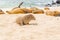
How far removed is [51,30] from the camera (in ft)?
12.2

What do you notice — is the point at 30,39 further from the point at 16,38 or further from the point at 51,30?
the point at 51,30

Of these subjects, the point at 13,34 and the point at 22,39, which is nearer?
the point at 22,39

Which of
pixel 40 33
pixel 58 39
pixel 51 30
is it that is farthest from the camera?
pixel 51 30

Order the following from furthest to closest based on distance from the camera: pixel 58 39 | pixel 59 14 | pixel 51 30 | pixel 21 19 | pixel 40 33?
pixel 59 14
pixel 21 19
pixel 51 30
pixel 40 33
pixel 58 39

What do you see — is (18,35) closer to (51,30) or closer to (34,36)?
(34,36)

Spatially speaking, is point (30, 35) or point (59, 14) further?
point (59, 14)

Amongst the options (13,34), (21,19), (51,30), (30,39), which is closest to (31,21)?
(21,19)

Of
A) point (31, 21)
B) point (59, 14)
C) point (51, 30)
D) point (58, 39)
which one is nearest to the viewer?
point (58, 39)

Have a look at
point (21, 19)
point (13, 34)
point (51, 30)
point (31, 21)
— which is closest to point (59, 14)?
point (31, 21)

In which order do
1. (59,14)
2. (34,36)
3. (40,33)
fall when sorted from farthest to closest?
(59,14) → (40,33) → (34,36)

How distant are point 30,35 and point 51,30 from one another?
0.57 m

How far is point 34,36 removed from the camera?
3.24 metres

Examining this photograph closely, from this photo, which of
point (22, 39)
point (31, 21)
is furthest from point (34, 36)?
point (31, 21)

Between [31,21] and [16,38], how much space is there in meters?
1.84
